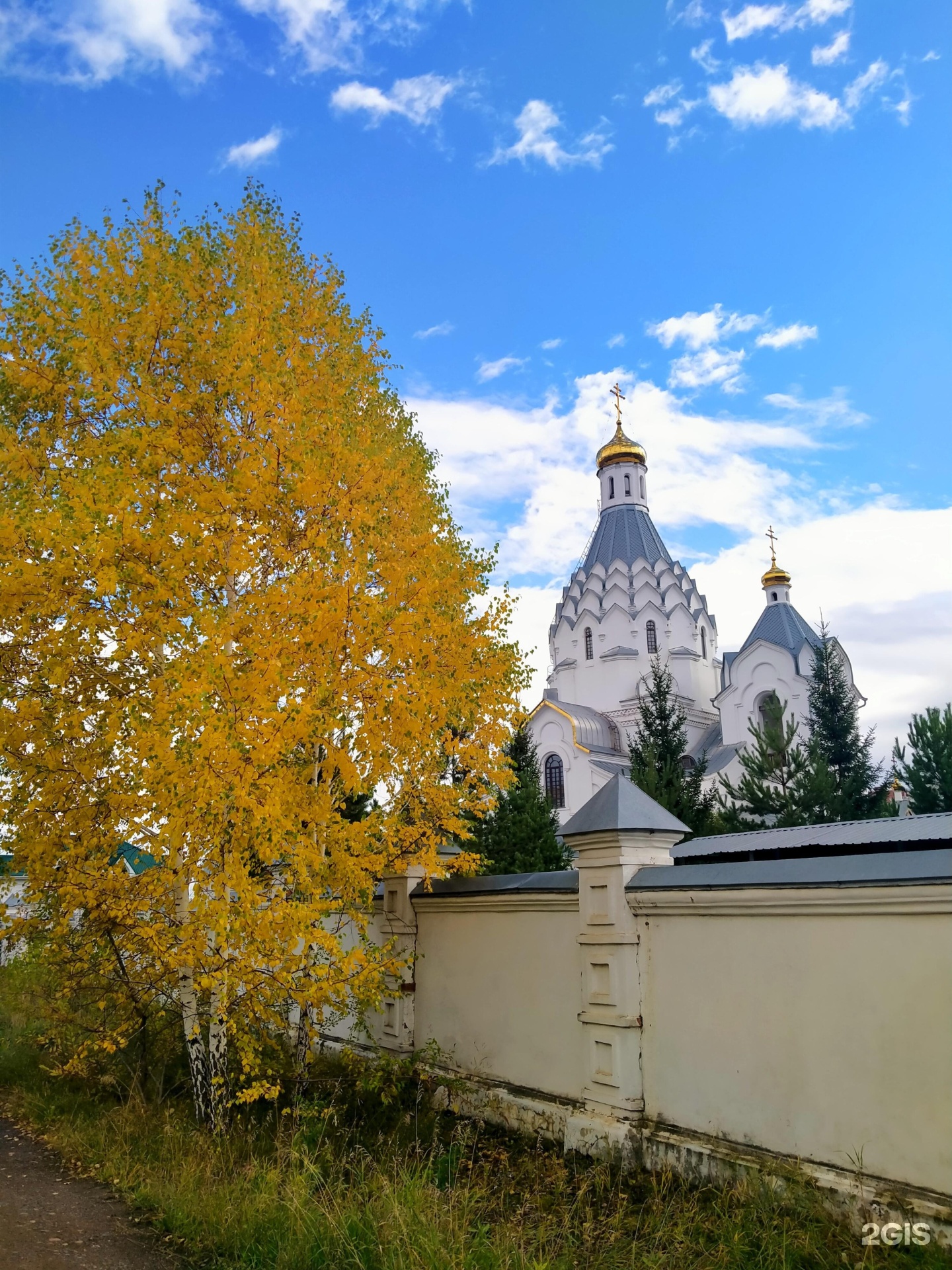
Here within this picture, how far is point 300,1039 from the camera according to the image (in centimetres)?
750

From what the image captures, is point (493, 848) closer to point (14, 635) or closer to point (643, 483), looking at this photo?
point (14, 635)

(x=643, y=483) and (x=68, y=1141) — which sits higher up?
(x=643, y=483)

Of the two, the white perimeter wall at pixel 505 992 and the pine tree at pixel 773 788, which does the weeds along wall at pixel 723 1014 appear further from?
the pine tree at pixel 773 788

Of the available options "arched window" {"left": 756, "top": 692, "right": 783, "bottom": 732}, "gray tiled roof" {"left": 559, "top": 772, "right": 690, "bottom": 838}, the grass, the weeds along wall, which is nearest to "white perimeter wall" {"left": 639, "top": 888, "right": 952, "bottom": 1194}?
the weeds along wall

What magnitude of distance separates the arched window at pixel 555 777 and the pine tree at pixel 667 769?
1008 cm

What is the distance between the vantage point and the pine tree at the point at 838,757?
70.0 ft

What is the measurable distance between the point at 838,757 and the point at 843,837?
1720 cm

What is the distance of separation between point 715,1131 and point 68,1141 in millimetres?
4463

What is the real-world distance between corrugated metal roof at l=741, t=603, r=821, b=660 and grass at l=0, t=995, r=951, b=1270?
3070 centimetres

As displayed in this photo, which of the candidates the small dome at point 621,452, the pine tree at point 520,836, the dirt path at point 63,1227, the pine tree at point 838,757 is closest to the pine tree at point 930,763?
the pine tree at point 838,757

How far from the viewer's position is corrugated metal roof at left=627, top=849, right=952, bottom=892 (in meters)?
4.76

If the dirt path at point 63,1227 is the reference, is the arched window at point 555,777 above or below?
above

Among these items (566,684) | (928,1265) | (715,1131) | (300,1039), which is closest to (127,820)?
(300,1039)

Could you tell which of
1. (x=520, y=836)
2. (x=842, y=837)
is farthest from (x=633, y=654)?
(x=842, y=837)
